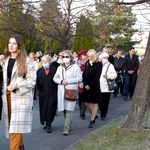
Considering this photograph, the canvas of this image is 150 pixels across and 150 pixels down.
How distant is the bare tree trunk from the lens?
7.56 meters

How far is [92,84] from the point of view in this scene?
360 inches

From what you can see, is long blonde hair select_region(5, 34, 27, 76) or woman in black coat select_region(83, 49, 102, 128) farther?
woman in black coat select_region(83, 49, 102, 128)

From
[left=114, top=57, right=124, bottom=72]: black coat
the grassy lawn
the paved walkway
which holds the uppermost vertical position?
[left=114, top=57, right=124, bottom=72]: black coat

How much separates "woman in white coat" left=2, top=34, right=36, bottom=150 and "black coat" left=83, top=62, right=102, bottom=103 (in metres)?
3.36

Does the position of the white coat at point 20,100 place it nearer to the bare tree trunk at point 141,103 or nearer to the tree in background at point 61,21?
the bare tree trunk at point 141,103

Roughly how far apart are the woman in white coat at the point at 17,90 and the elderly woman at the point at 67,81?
246cm

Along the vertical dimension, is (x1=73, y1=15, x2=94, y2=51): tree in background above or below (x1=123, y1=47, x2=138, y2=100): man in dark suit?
above

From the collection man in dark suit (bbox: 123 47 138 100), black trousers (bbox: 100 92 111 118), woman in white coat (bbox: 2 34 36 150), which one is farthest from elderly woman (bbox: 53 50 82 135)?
man in dark suit (bbox: 123 47 138 100)

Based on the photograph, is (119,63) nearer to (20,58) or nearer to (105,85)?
(105,85)

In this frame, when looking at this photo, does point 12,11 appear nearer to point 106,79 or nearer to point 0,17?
point 0,17

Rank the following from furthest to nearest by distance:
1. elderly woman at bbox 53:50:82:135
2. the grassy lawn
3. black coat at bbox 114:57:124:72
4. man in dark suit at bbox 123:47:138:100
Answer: black coat at bbox 114:57:124:72
man in dark suit at bbox 123:47:138:100
elderly woman at bbox 53:50:82:135
the grassy lawn

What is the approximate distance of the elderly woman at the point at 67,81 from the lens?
8.34 m

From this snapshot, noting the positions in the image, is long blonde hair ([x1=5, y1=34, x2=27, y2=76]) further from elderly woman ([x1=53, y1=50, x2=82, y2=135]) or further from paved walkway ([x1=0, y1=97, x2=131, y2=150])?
elderly woman ([x1=53, y1=50, x2=82, y2=135])

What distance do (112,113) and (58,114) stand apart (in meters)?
1.60
